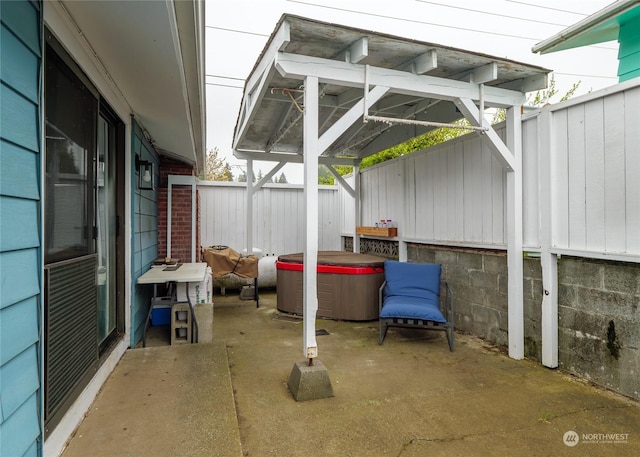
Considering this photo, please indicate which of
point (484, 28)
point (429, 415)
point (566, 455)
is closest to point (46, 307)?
point (429, 415)

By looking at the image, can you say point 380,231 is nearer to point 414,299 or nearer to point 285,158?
point 414,299

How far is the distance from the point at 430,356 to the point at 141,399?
276 cm

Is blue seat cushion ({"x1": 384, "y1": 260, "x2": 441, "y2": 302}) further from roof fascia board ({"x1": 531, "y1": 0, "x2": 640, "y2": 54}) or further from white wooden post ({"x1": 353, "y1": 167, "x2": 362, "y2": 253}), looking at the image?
roof fascia board ({"x1": 531, "y1": 0, "x2": 640, "y2": 54})

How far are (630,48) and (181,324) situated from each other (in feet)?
19.6

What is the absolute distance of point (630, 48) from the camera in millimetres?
4207

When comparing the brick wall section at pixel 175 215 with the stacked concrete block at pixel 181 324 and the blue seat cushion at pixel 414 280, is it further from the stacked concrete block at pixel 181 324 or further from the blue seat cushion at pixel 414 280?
the blue seat cushion at pixel 414 280

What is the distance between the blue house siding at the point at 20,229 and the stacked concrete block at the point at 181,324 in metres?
2.20

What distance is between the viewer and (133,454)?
1.77m

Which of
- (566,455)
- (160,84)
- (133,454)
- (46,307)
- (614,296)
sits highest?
(160,84)

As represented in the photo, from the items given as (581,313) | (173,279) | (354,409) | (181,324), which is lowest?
(354,409)

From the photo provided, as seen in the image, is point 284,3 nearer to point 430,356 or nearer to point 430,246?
point 430,246

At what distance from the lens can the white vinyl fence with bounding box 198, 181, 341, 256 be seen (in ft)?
26.4

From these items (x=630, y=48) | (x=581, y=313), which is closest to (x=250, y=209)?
(x=581, y=313)

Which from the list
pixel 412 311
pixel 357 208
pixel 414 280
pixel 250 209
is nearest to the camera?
pixel 412 311
